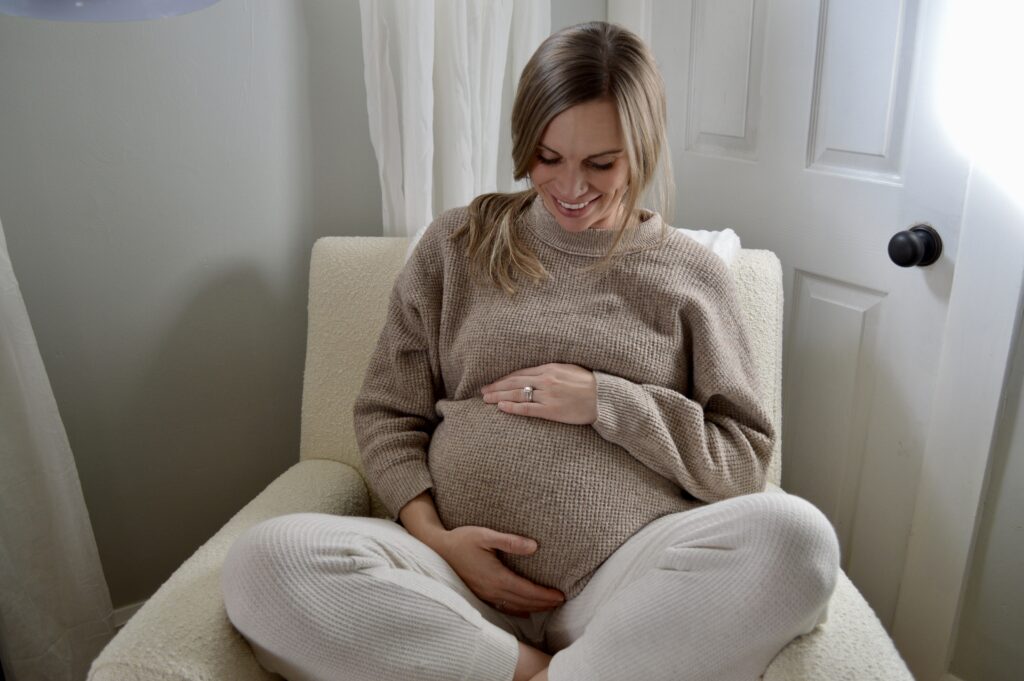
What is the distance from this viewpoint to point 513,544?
1.06m

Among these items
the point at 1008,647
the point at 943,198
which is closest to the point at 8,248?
the point at 943,198

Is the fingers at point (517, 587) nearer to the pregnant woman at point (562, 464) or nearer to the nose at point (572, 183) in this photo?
the pregnant woman at point (562, 464)

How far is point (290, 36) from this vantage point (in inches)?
55.1

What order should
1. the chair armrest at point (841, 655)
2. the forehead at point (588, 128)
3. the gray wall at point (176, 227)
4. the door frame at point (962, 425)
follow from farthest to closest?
the gray wall at point (176, 227), the door frame at point (962, 425), the forehead at point (588, 128), the chair armrest at point (841, 655)

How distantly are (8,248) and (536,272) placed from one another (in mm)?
793

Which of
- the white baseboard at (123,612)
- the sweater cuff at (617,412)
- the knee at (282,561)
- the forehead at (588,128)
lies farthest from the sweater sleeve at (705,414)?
the white baseboard at (123,612)

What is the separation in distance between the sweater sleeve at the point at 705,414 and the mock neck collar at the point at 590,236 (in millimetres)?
93

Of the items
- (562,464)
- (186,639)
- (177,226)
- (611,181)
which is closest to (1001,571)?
(562,464)

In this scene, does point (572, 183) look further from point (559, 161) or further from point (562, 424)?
point (562, 424)

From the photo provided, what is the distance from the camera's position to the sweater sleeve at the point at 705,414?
3.51ft

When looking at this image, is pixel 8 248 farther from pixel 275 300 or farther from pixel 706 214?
pixel 706 214

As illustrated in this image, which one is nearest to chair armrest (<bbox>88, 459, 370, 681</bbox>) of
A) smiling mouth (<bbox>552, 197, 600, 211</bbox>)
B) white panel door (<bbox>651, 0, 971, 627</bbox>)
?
smiling mouth (<bbox>552, 197, 600, 211</bbox>)

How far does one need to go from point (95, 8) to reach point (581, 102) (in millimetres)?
525

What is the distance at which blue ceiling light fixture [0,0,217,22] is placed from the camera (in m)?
0.89
